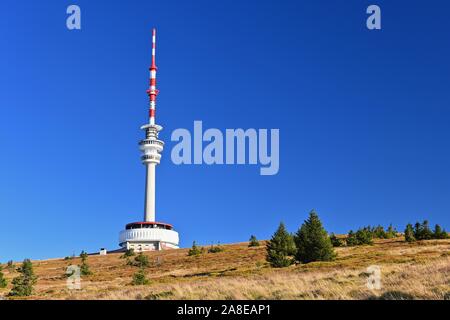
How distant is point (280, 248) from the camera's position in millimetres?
56719

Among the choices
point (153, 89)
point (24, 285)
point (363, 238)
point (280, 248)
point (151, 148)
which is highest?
point (153, 89)

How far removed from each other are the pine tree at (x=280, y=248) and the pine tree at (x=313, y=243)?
5.52 ft

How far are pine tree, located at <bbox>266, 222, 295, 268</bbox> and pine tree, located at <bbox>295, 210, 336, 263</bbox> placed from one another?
66.3 inches

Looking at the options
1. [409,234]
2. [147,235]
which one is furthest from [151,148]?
[409,234]

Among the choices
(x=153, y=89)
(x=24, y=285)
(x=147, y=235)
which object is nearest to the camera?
(x=24, y=285)

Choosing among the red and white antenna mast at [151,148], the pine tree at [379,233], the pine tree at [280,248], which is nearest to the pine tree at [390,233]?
the pine tree at [379,233]

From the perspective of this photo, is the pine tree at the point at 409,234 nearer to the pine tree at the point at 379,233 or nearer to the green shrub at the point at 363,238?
the green shrub at the point at 363,238

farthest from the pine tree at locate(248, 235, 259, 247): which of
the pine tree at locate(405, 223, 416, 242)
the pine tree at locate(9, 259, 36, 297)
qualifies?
the pine tree at locate(9, 259, 36, 297)

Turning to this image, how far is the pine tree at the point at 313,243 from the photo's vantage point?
53.7 m

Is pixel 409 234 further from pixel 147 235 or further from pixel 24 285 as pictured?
pixel 147 235

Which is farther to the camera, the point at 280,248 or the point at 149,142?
the point at 149,142

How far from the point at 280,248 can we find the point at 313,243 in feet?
13.6
